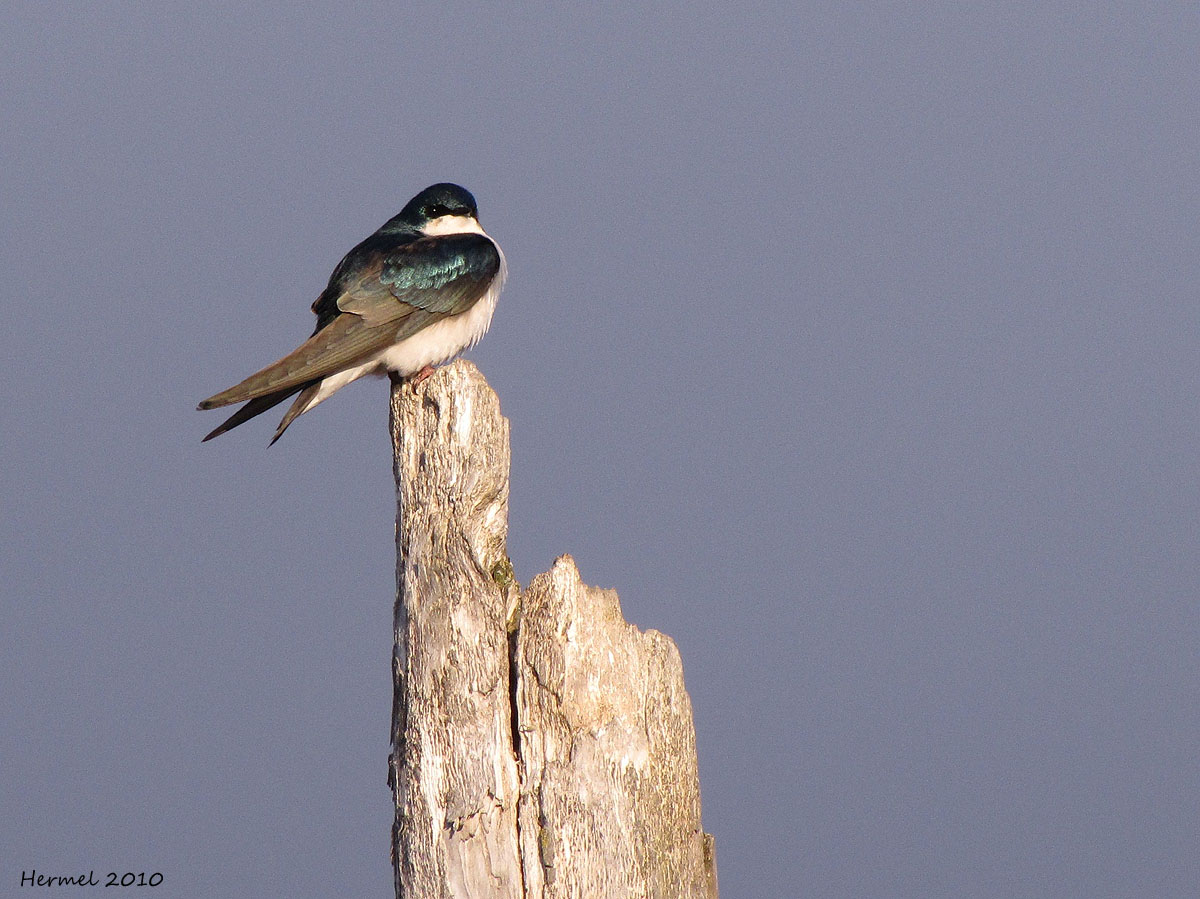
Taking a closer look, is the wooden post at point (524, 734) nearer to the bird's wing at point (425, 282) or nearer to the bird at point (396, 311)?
the bird at point (396, 311)

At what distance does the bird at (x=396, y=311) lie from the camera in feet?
19.0

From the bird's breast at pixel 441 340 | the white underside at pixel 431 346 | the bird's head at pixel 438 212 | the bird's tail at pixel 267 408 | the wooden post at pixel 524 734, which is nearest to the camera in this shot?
the wooden post at pixel 524 734

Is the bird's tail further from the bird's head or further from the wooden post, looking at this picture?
the bird's head

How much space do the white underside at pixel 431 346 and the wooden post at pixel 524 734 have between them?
1812 mm

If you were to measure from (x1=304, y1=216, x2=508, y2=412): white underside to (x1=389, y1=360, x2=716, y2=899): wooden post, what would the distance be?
1812 mm

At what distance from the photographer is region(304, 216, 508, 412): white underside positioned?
6.09 meters

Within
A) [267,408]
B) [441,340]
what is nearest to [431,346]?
[441,340]

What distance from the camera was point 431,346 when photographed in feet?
20.7

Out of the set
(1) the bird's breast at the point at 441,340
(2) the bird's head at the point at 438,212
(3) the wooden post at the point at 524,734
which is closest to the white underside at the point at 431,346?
(1) the bird's breast at the point at 441,340

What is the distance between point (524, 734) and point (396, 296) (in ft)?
8.83

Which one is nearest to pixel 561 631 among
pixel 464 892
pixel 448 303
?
pixel 464 892

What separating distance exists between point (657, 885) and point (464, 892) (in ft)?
1.94

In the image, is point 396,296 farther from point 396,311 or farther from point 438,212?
point 438,212

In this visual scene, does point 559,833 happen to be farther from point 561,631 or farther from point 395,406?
point 395,406
